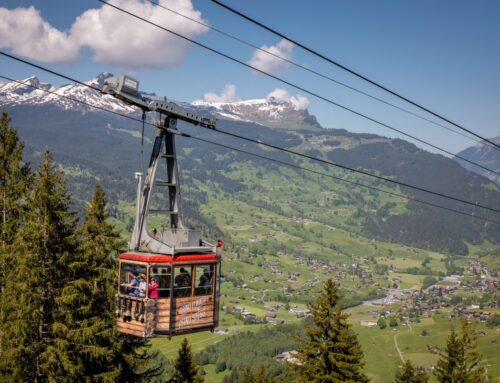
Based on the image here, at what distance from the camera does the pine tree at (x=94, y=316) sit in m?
25.2

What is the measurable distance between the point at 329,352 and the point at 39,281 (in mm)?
16286

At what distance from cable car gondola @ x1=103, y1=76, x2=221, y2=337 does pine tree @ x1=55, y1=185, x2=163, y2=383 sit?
24.7 ft

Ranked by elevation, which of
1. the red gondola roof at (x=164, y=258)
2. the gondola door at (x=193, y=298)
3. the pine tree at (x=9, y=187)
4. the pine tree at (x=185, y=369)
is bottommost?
the pine tree at (x=185, y=369)

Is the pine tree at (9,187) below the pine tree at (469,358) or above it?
above

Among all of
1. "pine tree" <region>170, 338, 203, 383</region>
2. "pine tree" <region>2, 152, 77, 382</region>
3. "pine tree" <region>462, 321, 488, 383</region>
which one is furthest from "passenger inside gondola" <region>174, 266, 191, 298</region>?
"pine tree" <region>462, 321, 488, 383</region>

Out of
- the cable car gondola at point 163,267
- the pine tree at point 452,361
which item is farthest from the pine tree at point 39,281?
the pine tree at point 452,361

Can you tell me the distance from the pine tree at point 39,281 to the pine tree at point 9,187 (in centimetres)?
120

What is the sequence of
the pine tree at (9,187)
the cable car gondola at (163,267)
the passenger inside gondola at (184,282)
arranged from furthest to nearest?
the pine tree at (9,187)
the passenger inside gondola at (184,282)
the cable car gondola at (163,267)

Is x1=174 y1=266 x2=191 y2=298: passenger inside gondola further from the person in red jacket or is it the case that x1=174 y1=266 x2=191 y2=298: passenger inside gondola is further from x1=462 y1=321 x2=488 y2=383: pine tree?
x1=462 y1=321 x2=488 y2=383: pine tree

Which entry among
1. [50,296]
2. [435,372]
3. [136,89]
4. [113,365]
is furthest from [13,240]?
[435,372]

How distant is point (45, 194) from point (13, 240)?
386cm

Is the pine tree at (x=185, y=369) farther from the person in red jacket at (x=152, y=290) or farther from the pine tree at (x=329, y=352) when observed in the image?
the person in red jacket at (x=152, y=290)

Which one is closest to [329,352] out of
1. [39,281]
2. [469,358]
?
[39,281]

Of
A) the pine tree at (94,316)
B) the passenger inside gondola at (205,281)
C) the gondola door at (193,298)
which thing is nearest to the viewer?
the gondola door at (193,298)
